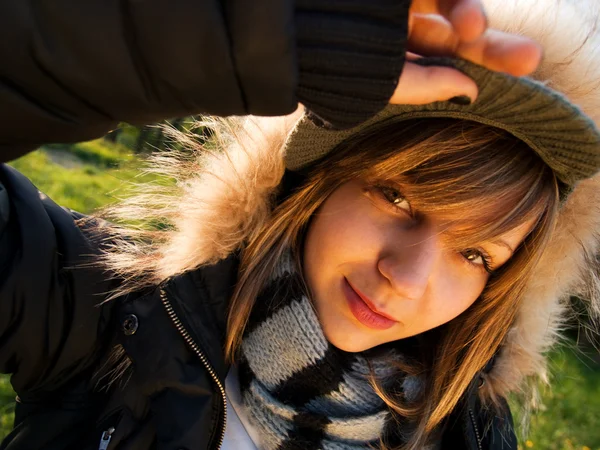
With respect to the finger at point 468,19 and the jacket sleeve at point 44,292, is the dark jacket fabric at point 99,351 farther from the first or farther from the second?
the finger at point 468,19

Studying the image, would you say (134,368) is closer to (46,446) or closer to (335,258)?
(46,446)

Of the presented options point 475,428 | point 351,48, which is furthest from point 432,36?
point 475,428

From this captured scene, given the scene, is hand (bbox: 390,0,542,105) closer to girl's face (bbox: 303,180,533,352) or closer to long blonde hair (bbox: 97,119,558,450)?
long blonde hair (bbox: 97,119,558,450)

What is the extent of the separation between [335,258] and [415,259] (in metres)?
0.22

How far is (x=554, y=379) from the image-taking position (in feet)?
14.2

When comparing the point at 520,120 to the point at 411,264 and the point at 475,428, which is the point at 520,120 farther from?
the point at 475,428

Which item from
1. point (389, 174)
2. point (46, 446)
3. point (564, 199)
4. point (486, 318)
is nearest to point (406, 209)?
point (389, 174)

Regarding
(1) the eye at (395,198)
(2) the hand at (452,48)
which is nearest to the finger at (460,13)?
(2) the hand at (452,48)

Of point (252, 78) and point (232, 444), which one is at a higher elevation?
point (252, 78)

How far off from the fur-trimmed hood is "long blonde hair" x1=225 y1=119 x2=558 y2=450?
0.10 metres

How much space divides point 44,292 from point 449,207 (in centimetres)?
103

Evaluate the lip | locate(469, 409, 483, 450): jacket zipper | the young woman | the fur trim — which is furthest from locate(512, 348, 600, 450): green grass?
the lip

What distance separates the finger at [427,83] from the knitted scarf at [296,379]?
2.66 feet

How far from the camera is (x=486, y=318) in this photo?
1.75 meters
